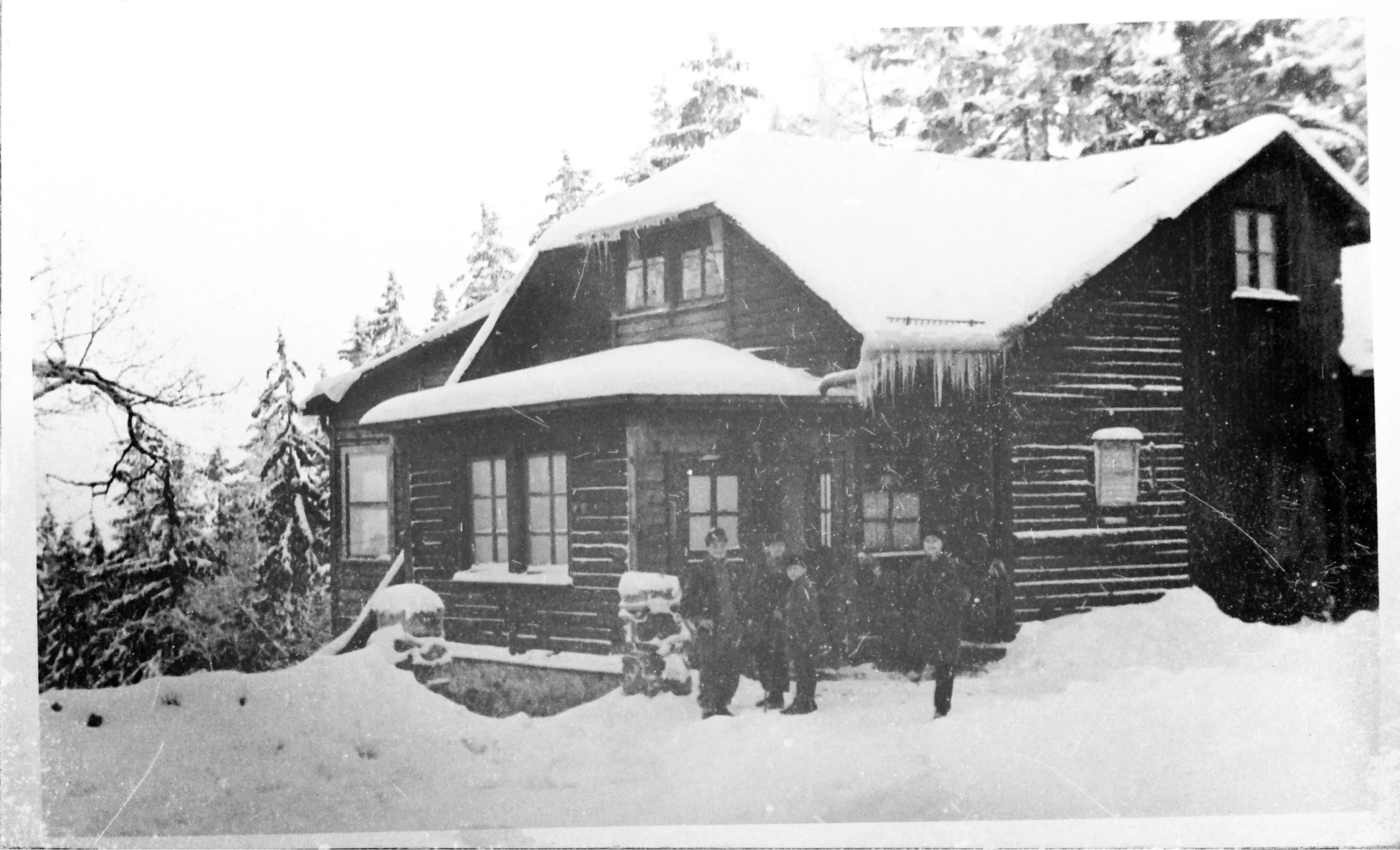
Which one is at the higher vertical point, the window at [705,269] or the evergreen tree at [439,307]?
the window at [705,269]

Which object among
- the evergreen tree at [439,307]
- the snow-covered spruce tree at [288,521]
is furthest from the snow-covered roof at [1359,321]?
the snow-covered spruce tree at [288,521]

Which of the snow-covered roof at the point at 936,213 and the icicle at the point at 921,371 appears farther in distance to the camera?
the snow-covered roof at the point at 936,213

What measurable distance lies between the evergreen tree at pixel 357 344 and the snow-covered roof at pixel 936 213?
3.43 feet

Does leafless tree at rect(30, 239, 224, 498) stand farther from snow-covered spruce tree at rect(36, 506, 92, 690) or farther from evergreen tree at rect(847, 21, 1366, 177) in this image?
evergreen tree at rect(847, 21, 1366, 177)

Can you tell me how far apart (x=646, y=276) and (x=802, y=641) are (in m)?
2.34

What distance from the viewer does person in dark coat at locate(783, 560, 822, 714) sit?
5852 mm

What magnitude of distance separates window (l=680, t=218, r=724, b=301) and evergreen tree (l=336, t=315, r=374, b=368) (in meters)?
1.80

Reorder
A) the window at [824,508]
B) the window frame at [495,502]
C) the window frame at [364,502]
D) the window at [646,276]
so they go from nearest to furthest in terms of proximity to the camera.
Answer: the window at [824,508], the window frame at [364,502], the window frame at [495,502], the window at [646,276]

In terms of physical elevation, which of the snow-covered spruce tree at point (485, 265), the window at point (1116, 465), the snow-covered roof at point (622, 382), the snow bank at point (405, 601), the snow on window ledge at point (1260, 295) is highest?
the snow-covered spruce tree at point (485, 265)

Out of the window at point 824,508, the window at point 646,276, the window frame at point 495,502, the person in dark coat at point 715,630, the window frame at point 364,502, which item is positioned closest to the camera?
the person in dark coat at point 715,630

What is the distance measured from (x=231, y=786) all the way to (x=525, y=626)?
1681mm

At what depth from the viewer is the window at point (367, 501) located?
626cm

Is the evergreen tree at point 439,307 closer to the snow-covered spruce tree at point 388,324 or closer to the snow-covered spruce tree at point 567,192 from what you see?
the snow-covered spruce tree at point 388,324

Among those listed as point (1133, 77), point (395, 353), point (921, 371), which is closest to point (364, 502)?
point (395, 353)
